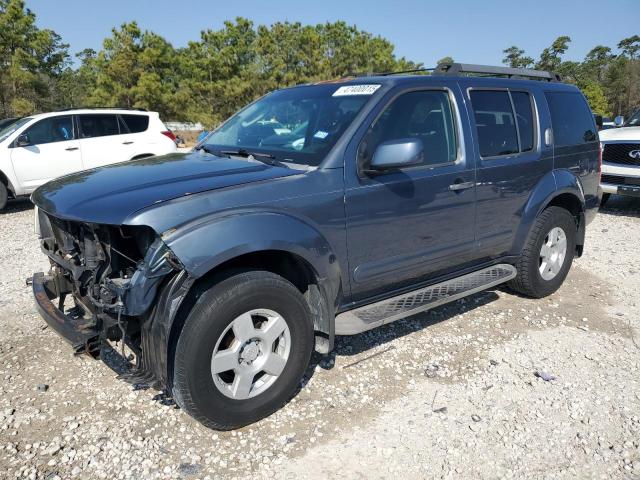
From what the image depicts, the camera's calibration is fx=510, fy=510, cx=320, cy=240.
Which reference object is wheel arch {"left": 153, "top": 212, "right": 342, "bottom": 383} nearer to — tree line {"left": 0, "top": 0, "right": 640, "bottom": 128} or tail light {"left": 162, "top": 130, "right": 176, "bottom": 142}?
tail light {"left": 162, "top": 130, "right": 176, "bottom": 142}

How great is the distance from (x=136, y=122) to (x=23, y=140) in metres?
2.10

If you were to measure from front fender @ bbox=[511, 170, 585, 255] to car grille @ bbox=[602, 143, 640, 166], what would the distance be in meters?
4.76

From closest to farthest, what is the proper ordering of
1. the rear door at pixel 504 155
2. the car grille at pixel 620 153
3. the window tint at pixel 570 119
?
the rear door at pixel 504 155 → the window tint at pixel 570 119 → the car grille at pixel 620 153

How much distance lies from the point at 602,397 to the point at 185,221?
286 centimetres

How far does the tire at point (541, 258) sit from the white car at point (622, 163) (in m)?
4.31

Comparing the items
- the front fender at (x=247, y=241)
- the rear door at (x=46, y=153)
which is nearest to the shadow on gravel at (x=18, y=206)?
the rear door at (x=46, y=153)

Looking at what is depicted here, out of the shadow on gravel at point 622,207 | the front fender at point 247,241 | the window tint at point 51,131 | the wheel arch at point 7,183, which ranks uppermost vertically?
the window tint at point 51,131

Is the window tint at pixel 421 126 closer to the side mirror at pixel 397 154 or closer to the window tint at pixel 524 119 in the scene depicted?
the side mirror at pixel 397 154

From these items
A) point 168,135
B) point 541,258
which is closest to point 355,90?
point 541,258

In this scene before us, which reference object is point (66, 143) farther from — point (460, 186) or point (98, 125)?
point (460, 186)

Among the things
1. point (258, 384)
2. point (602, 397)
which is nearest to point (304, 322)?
point (258, 384)

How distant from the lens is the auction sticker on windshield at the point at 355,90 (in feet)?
11.6

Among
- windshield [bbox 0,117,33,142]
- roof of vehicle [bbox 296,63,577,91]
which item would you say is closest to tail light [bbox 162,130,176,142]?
windshield [bbox 0,117,33,142]

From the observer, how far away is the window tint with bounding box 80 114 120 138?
969cm
